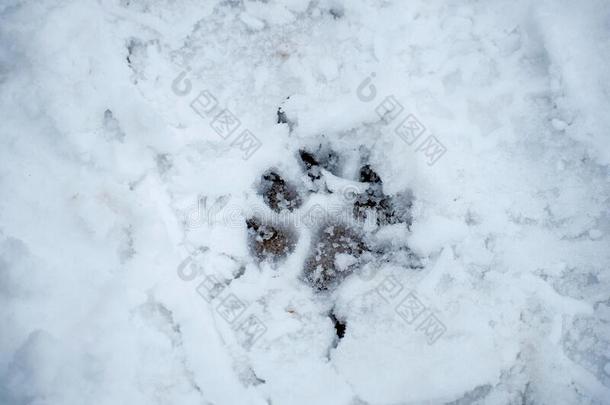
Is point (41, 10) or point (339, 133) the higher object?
point (41, 10)

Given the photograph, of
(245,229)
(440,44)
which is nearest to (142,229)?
(245,229)

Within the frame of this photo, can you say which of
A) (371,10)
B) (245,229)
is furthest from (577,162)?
(245,229)

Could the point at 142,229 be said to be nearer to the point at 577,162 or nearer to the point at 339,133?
the point at 339,133

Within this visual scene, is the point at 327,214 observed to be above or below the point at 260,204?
below

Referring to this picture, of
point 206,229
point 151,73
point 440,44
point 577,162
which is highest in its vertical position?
point 151,73
